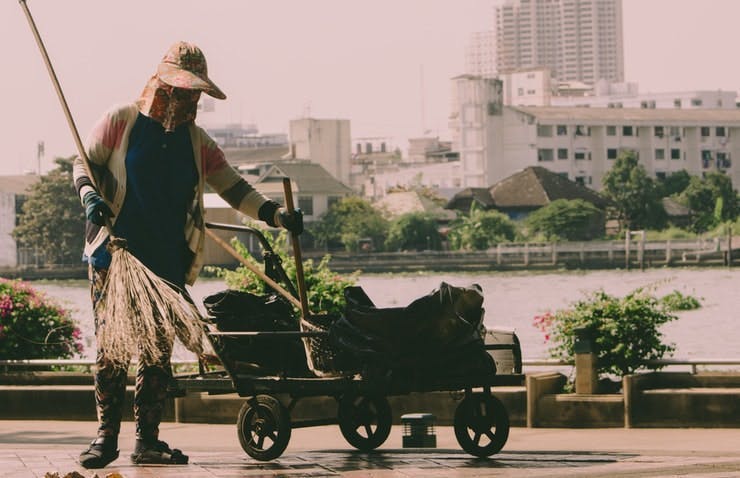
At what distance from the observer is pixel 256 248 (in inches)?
4582

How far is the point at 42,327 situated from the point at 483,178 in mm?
142923

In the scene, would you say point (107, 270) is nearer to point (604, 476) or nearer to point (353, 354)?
point (353, 354)

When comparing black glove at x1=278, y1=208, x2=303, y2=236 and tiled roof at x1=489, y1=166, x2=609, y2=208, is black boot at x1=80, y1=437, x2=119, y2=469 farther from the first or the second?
tiled roof at x1=489, y1=166, x2=609, y2=208

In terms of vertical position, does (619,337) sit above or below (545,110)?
below

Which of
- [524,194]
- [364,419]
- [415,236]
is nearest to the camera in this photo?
[364,419]

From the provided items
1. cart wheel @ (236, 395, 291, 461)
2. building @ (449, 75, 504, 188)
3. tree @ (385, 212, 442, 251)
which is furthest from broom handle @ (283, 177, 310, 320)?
Answer: building @ (449, 75, 504, 188)

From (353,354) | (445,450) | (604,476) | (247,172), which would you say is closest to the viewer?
(604,476)

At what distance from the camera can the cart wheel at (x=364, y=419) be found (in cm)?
878

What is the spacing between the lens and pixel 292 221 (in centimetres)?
826

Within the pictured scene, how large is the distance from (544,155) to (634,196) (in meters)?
21.5

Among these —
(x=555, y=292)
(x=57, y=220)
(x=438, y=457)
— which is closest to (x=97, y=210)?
(x=438, y=457)

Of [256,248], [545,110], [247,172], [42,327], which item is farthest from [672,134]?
[42,327]

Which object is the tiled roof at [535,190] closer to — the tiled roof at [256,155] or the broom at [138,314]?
the tiled roof at [256,155]

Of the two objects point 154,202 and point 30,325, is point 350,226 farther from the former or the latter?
point 154,202
